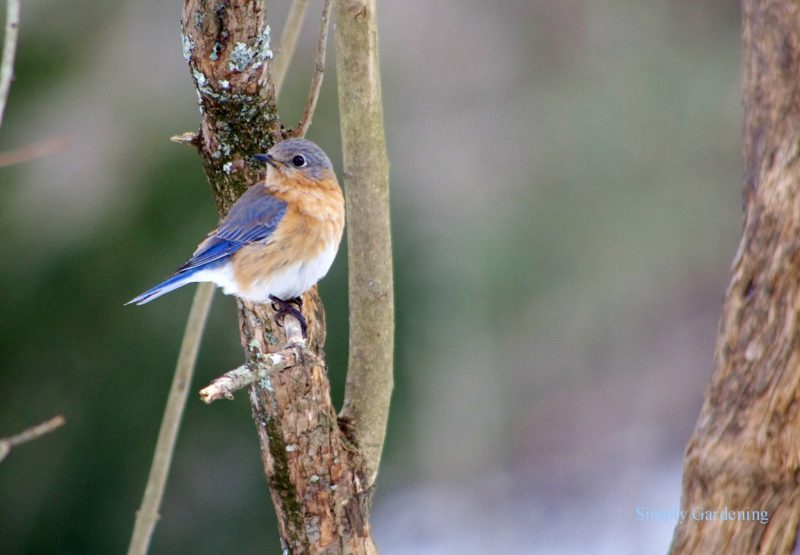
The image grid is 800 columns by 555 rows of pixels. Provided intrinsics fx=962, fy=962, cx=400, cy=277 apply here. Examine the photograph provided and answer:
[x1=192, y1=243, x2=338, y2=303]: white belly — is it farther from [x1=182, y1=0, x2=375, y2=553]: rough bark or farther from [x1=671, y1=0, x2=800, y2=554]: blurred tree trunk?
[x1=671, y1=0, x2=800, y2=554]: blurred tree trunk

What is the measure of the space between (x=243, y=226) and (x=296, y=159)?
32cm

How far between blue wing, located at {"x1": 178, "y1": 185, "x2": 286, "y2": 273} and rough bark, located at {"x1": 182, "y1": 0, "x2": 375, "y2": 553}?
16 cm

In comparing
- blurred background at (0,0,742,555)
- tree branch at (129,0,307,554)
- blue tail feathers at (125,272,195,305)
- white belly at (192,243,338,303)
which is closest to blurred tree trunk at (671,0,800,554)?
white belly at (192,243,338,303)

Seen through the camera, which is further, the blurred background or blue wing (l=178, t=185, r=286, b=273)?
the blurred background

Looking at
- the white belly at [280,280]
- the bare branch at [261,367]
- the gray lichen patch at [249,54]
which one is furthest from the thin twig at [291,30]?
the bare branch at [261,367]

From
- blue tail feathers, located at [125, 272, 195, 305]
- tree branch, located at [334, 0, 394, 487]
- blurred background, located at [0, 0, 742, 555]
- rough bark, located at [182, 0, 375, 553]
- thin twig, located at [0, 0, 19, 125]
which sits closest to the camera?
thin twig, located at [0, 0, 19, 125]

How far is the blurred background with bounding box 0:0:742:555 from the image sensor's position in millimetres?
4863

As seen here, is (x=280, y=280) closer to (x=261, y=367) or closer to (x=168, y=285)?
(x=168, y=285)

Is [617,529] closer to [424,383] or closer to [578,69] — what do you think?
[424,383]

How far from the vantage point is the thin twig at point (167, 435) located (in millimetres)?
3463

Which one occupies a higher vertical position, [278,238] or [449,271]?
[449,271]

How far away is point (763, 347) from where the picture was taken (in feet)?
7.82

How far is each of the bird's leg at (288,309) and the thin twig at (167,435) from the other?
0.33m

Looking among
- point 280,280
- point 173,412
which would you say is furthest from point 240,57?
point 173,412
